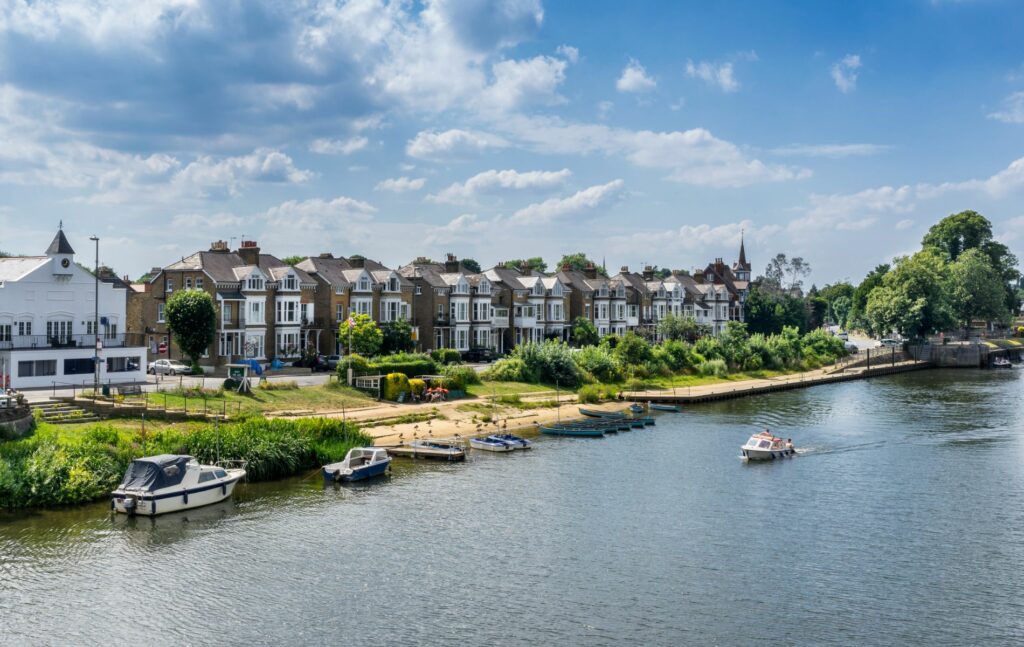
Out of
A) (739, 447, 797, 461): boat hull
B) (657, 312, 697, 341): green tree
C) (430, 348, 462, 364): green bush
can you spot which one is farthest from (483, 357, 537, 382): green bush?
(657, 312, 697, 341): green tree

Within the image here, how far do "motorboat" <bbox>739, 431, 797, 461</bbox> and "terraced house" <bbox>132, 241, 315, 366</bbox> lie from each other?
45.3 m

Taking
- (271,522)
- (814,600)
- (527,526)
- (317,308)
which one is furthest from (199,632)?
(317,308)

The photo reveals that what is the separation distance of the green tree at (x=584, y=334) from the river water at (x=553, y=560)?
193 ft

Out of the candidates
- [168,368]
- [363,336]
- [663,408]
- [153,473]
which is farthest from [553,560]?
[663,408]

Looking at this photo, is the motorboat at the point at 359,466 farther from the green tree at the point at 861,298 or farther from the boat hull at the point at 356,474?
the green tree at the point at 861,298

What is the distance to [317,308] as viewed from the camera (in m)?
91.3

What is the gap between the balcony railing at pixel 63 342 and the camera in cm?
6247

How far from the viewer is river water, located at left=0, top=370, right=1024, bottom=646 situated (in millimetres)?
30766

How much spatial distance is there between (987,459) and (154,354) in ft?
221

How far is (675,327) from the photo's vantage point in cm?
13038

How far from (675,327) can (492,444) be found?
73.4 meters

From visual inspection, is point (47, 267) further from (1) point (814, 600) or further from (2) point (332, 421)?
(1) point (814, 600)

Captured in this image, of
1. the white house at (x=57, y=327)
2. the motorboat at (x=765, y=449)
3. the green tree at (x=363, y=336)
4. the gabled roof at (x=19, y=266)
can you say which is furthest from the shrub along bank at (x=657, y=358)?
the gabled roof at (x=19, y=266)

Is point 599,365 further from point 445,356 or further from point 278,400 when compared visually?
point 278,400
